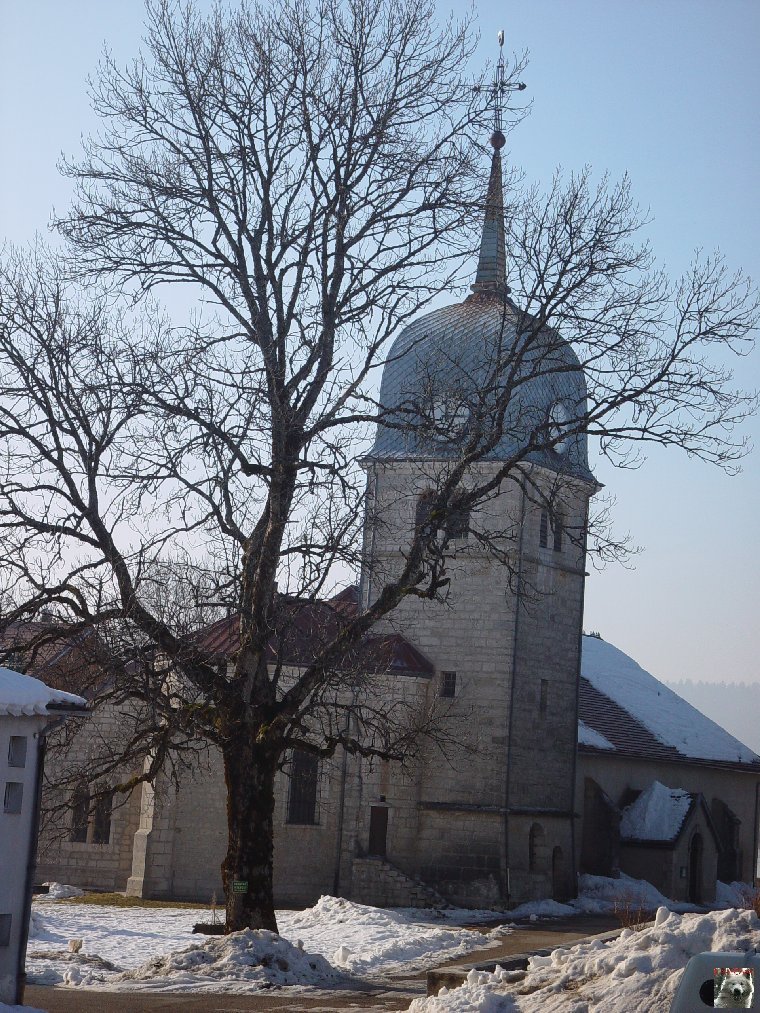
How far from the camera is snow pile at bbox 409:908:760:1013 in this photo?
10219 mm

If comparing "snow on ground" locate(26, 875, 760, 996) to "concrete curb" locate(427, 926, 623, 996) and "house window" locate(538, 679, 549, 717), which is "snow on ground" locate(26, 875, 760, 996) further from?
"house window" locate(538, 679, 549, 717)

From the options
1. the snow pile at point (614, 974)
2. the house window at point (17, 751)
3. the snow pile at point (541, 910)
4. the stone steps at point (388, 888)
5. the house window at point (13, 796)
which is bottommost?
the snow pile at point (541, 910)

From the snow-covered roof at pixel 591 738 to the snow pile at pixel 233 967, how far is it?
19951 millimetres

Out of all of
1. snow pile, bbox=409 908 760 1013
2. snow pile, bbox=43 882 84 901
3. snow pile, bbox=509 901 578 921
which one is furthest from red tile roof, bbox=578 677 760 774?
snow pile, bbox=409 908 760 1013

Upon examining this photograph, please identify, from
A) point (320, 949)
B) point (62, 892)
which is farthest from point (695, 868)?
point (320, 949)

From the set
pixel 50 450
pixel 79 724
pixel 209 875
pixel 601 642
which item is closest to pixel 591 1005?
pixel 79 724

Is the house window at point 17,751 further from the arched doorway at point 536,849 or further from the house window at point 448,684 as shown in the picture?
the arched doorway at point 536,849

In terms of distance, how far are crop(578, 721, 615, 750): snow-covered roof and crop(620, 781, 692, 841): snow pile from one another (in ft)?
6.30

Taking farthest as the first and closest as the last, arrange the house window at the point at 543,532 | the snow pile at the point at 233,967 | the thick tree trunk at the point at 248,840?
1. the house window at the point at 543,532
2. the thick tree trunk at the point at 248,840
3. the snow pile at the point at 233,967

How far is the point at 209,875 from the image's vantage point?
98.9 ft

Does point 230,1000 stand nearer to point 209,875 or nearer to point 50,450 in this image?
point 50,450

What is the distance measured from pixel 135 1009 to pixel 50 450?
22.9 feet

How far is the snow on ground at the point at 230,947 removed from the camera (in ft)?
51.5

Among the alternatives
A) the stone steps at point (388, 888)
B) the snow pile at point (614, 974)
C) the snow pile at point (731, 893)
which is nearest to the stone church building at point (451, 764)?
the stone steps at point (388, 888)
